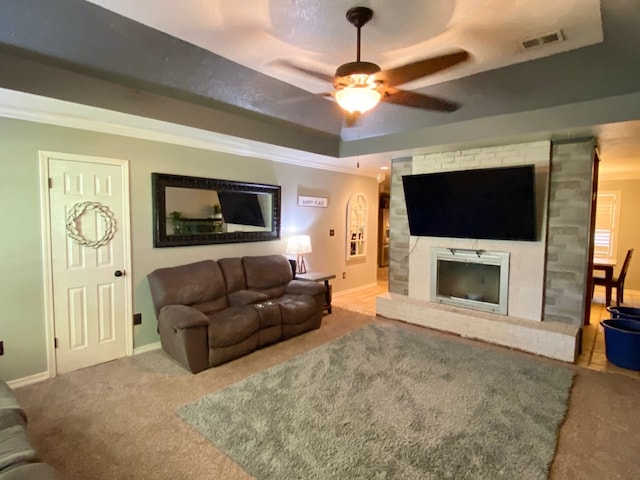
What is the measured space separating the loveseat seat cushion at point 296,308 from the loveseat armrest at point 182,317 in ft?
3.18

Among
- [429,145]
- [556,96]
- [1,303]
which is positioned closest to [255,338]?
[1,303]

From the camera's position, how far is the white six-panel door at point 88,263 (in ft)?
10.2

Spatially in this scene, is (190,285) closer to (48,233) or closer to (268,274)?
(268,274)

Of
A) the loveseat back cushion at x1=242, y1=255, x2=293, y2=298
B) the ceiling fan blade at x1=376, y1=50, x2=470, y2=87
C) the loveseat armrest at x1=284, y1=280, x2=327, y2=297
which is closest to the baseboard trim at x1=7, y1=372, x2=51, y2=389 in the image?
the loveseat back cushion at x1=242, y1=255, x2=293, y2=298

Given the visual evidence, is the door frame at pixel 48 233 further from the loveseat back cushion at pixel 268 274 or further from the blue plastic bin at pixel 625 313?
the blue plastic bin at pixel 625 313

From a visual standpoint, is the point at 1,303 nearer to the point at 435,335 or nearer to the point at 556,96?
the point at 435,335

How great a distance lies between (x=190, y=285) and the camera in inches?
147

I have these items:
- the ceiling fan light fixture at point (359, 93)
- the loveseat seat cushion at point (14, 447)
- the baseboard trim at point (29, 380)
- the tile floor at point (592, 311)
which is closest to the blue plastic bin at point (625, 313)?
the tile floor at point (592, 311)

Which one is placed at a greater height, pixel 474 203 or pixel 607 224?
pixel 474 203

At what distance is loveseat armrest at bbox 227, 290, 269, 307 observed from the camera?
13.2 ft

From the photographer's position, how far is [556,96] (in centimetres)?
323

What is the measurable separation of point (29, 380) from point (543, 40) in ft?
17.0

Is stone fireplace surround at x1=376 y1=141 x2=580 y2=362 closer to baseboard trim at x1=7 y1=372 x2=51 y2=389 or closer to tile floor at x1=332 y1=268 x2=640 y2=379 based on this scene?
tile floor at x1=332 y1=268 x2=640 y2=379

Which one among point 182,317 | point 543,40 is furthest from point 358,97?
point 182,317
